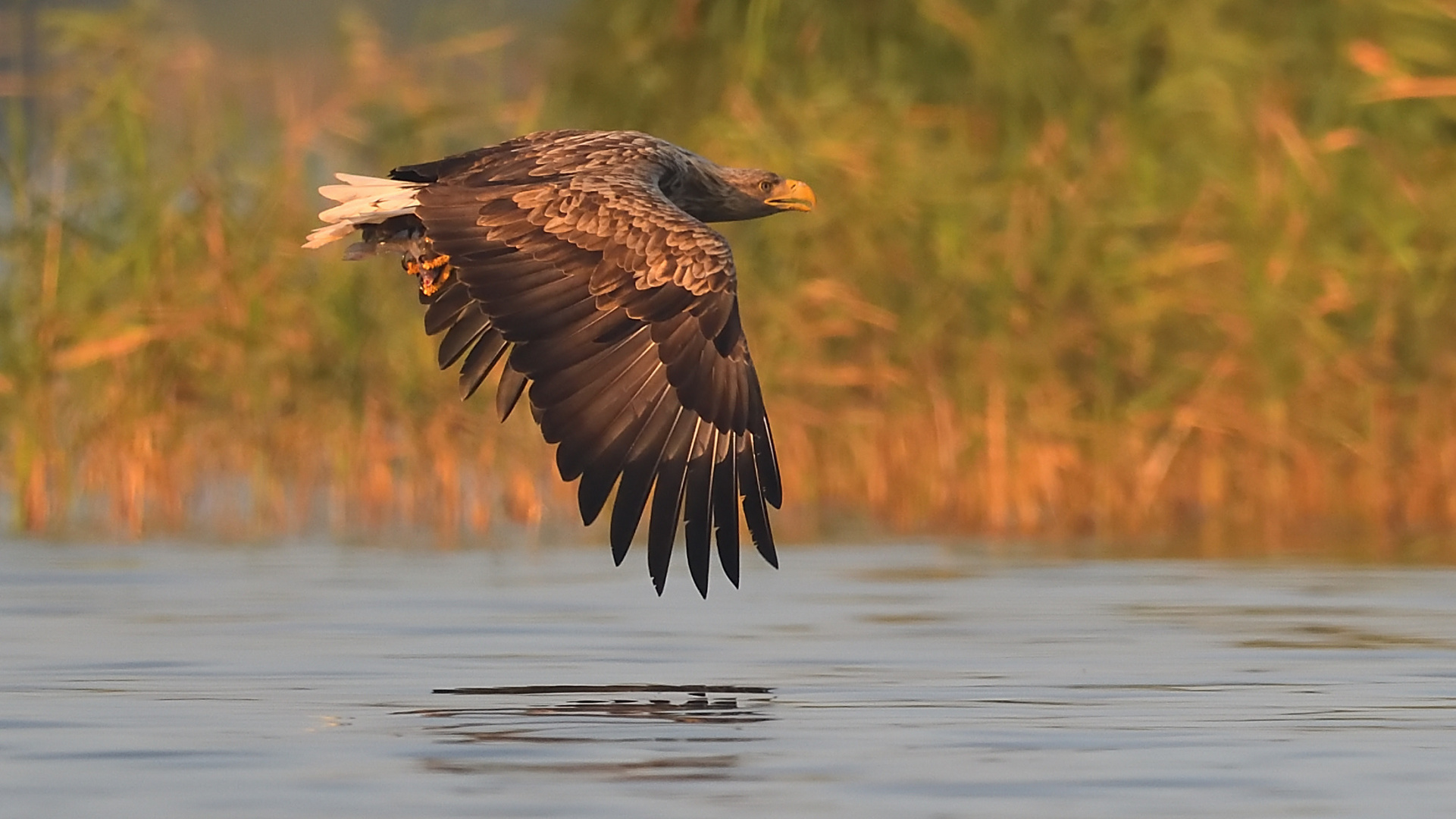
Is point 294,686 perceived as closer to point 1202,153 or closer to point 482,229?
point 482,229

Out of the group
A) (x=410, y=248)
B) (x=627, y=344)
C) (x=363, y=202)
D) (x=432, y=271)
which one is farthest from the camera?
(x=410, y=248)

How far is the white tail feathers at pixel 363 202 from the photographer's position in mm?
9016

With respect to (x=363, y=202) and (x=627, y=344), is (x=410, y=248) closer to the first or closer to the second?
(x=363, y=202)

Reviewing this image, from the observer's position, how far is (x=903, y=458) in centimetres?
1422

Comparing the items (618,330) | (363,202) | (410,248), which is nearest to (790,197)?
(410,248)

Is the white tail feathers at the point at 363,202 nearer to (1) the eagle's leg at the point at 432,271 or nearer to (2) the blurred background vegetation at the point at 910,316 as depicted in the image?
(1) the eagle's leg at the point at 432,271

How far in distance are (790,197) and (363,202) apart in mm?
1736

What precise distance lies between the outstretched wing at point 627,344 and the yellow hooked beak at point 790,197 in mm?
1362

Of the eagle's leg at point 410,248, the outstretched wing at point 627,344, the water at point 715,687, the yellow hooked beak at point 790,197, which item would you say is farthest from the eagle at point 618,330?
the yellow hooked beak at point 790,197

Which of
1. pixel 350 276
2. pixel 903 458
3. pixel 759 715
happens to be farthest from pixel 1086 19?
pixel 759 715

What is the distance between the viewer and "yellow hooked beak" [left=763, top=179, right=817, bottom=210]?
33.6 feet

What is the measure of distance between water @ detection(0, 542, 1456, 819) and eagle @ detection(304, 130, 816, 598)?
22.9 inches

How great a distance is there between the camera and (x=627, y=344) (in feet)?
27.1

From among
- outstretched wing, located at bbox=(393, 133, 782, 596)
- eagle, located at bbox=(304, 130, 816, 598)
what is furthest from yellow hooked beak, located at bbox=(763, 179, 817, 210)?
outstretched wing, located at bbox=(393, 133, 782, 596)
